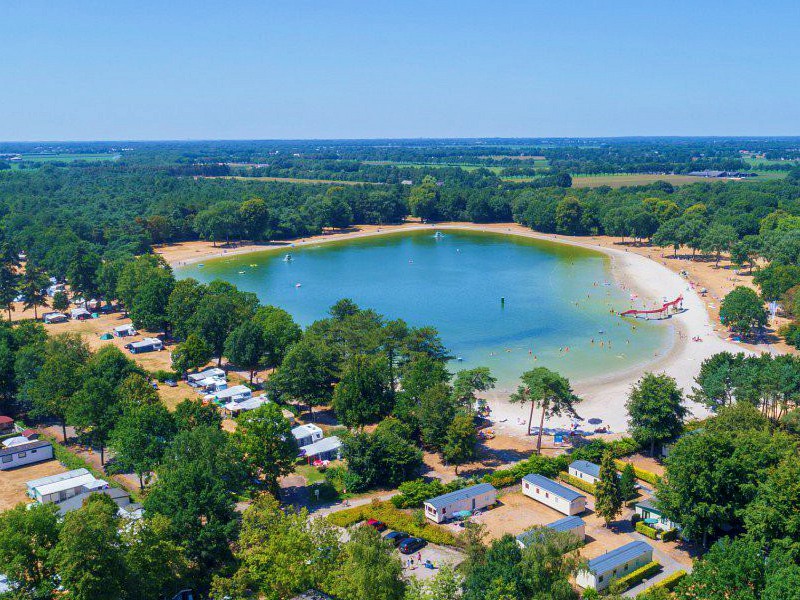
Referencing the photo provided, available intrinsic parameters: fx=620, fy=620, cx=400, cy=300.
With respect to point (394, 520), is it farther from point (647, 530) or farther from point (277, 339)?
point (277, 339)

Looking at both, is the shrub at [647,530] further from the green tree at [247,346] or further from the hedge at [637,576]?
the green tree at [247,346]

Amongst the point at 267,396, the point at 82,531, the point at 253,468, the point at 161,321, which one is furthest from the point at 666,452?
the point at 161,321

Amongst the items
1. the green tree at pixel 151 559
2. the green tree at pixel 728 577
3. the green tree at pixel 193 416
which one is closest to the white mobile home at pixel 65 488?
the green tree at pixel 193 416

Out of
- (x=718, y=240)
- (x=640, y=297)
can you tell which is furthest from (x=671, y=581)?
(x=718, y=240)

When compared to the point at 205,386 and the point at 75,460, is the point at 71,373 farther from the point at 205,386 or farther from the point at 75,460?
the point at 205,386

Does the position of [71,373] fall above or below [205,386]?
above

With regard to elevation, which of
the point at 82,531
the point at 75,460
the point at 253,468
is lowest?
the point at 75,460

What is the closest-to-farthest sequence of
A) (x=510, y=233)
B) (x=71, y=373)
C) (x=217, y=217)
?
(x=71, y=373), (x=217, y=217), (x=510, y=233)
